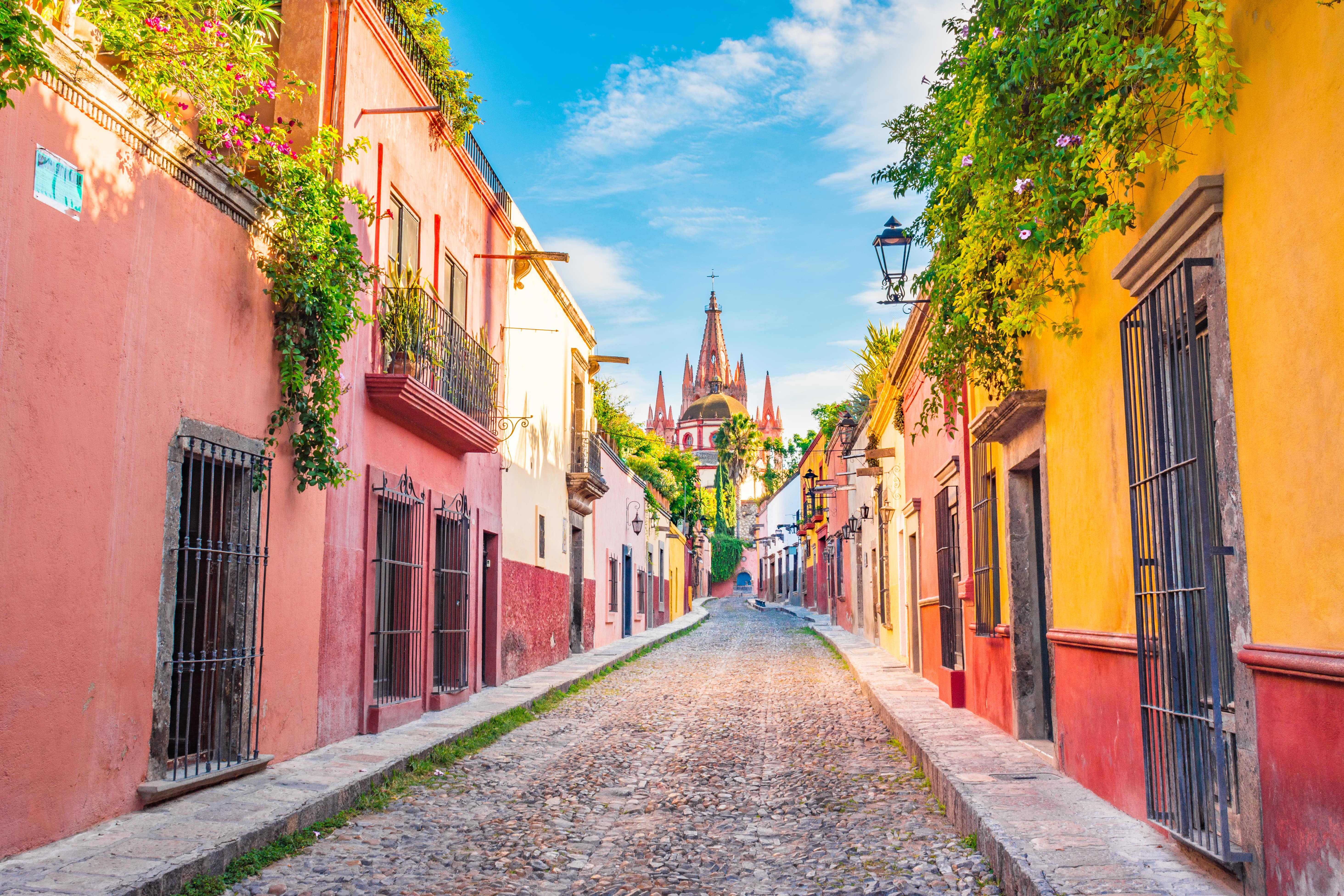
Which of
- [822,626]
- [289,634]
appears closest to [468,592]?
[289,634]

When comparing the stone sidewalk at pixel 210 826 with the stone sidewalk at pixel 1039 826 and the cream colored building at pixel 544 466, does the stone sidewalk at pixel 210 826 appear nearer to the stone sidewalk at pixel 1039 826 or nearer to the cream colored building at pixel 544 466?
the stone sidewalk at pixel 1039 826

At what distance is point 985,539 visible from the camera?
368 inches

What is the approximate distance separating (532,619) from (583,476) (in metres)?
4.07

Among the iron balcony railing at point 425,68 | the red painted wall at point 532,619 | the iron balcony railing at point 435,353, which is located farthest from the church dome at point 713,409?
the iron balcony railing at point 435,353

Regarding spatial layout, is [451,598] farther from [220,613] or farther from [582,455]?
[582,455]

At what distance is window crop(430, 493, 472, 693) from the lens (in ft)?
37.1

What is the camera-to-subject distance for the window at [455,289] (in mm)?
11648

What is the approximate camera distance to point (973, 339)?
24.7ft

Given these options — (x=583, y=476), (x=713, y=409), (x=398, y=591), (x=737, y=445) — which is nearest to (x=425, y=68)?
(x=398, y=591)

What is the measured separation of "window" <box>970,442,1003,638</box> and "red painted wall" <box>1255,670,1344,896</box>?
524 centimetres

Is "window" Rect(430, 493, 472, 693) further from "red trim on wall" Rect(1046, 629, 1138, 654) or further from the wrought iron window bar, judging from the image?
"red trim on wall" Rect(1046, 629, 1138, 654)

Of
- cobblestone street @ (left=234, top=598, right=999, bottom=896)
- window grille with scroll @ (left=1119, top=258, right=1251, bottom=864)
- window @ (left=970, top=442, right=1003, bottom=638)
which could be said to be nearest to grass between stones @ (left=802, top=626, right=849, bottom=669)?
cobblestone street @ (left=234, top=598, right=999, bottom=896)

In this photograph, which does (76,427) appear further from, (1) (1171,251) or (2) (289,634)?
(1) (1171,251)

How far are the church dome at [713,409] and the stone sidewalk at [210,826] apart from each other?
84778mm
